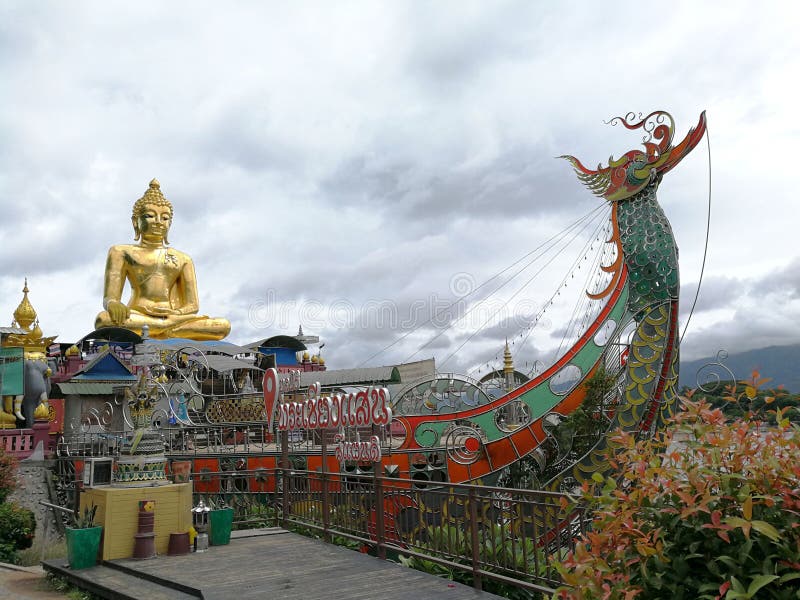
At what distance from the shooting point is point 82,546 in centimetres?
854

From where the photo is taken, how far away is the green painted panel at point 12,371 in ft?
58.6

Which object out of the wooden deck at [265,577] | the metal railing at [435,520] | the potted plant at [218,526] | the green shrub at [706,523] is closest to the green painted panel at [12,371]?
the metal railing at [435,520]

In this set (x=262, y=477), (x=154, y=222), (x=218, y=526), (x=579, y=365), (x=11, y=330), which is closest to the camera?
(x=218, y=526)

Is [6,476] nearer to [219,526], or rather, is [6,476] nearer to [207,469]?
[207,469]

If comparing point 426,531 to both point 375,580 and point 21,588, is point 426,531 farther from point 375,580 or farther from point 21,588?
point 21,588

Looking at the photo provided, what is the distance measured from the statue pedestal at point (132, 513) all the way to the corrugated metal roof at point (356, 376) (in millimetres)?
11519

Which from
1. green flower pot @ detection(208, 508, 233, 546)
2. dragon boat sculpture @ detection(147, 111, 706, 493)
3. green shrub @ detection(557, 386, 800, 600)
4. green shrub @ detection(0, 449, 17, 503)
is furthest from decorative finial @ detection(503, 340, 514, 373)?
green shrub @ detection(557, 386, 800, 600)

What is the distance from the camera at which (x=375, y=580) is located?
7.54 m

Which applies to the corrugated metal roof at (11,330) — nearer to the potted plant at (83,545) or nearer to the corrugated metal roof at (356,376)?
the corrugated metal roof at (356,376)

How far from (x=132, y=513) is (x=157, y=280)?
20.4 meters

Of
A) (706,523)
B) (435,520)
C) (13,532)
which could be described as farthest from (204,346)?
(706,523)

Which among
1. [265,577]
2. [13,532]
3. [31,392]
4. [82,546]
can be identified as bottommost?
[265,577]

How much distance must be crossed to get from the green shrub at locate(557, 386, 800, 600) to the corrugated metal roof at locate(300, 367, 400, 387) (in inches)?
720

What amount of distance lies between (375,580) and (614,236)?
27.5 feet
